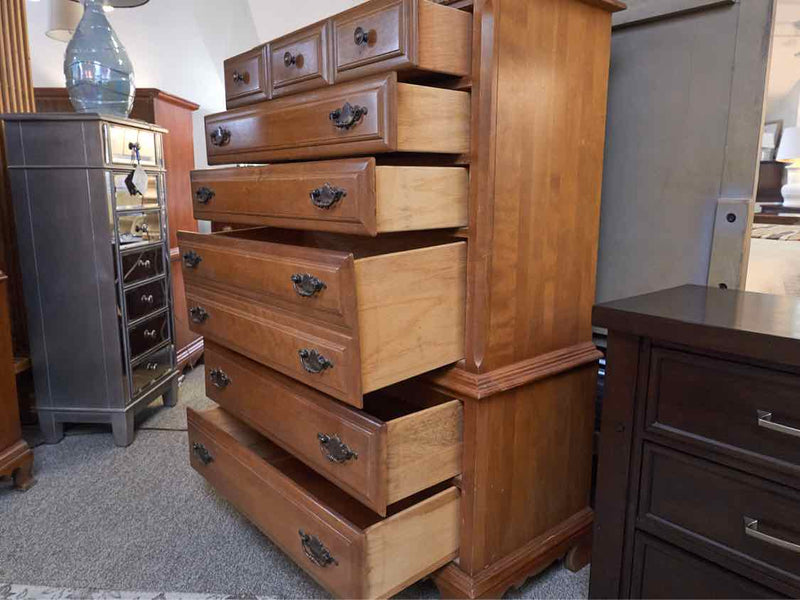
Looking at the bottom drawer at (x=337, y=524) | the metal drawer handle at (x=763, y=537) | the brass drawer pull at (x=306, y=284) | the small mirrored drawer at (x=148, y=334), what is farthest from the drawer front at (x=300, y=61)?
the small mirrored drawer at (x=148, y=334)

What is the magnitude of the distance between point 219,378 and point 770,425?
115 centimetres

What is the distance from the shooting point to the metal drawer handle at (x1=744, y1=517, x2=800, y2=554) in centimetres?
→ 77

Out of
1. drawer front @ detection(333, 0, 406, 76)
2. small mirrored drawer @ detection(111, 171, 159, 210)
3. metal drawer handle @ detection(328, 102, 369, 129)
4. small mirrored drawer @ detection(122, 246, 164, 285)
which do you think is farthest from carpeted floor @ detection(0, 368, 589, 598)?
drawer front @ detection(333, 0, 406, 76)

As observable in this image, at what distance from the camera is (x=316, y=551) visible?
3.46 feet

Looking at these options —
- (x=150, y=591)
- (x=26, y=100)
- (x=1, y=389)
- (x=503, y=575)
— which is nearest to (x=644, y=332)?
(x=503, y=575)

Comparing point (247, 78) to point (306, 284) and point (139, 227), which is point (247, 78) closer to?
point (306, 284)

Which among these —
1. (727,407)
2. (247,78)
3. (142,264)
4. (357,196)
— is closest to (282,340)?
(357,196)

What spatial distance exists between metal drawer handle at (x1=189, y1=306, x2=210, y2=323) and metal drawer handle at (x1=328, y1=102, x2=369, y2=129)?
60 cm

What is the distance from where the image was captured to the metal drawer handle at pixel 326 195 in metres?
0.93

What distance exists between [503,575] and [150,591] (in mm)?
759

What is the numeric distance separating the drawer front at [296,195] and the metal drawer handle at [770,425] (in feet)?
2.02

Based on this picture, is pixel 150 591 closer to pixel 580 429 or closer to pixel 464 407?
pixel 464 407

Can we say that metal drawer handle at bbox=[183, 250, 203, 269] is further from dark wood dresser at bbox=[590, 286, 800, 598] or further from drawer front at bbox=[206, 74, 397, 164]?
dark wood dresser at bbox=[590, 286, 800, 598]

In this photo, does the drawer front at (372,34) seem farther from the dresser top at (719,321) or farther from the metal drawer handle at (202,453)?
the metal drawer handle at (202,453)
